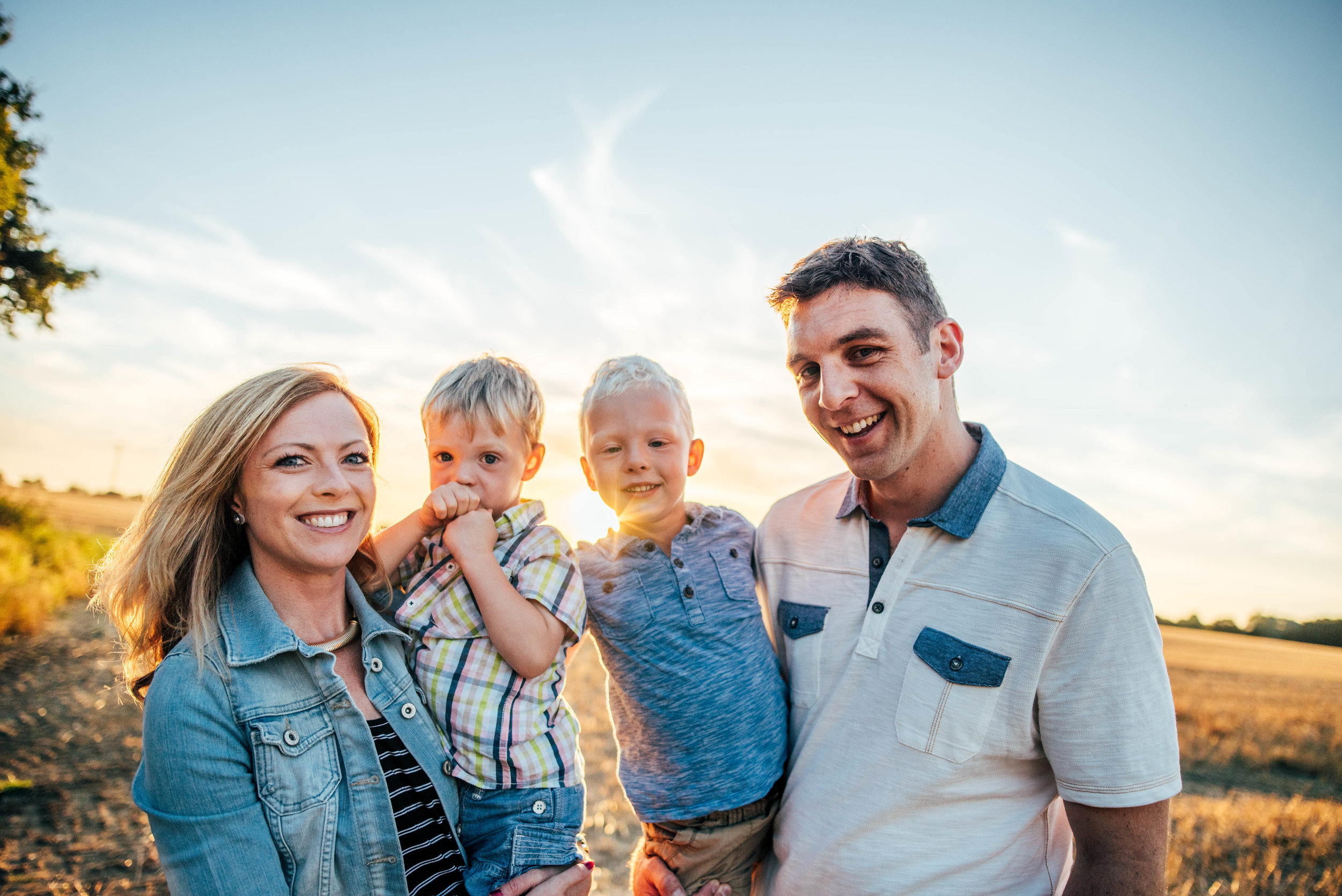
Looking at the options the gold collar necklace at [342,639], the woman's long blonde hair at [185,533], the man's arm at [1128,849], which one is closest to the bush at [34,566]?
the woman's long blonde hair at [185,533]

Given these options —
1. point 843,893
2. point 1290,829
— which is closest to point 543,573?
point 843,893

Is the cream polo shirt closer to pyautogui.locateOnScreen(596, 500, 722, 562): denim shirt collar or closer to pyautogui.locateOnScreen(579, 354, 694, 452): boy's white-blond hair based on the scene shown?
pyautogui.locateOnScreen(596, 500, 722, 562): denim shirt collar

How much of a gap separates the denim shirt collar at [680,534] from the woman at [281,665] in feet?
3.16

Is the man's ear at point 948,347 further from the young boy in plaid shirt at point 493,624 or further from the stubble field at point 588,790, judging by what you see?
the stubble field at point 588,790

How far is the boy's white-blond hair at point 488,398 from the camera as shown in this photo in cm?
301

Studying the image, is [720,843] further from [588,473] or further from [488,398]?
[488,398]

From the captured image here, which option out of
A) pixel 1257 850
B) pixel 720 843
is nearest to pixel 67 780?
pixel 720 843

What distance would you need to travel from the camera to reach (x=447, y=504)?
9.24ft

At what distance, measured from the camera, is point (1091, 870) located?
2.39 metres

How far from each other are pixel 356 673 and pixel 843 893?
1.99 metres

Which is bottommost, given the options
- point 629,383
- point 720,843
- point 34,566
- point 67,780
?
point 67,780

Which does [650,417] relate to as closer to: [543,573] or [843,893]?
[543,573]

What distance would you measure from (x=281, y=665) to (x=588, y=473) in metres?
1.55

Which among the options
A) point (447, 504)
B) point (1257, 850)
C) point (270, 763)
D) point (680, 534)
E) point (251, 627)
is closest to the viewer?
point (270, 763)
